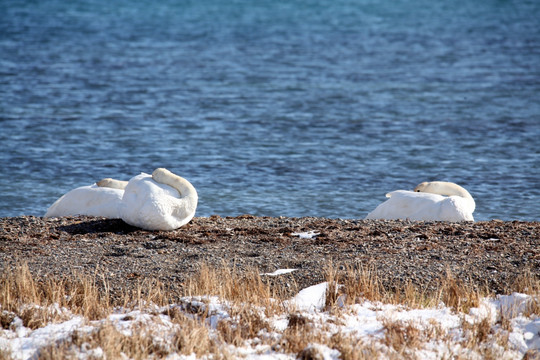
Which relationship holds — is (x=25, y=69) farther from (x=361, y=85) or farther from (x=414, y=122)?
(x=414, y=122)

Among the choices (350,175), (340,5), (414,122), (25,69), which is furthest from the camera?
(340,5)

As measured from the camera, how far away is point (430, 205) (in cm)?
1151

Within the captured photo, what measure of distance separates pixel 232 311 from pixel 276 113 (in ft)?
52.5

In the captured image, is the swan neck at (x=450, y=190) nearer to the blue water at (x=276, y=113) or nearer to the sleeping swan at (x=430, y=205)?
the sleeping swan at (x=430, y=205)

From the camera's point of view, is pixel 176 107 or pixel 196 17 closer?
pixel 176 107

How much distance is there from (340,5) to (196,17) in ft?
53.2

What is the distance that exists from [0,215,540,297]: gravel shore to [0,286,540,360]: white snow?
1.81 ft

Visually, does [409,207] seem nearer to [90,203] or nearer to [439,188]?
[439,188]

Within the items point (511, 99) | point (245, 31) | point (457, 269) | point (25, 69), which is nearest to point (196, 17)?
point (245, 31)

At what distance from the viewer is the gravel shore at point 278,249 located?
27.6ft

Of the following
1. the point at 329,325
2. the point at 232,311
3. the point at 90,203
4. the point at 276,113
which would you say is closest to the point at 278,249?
the point at 232,311

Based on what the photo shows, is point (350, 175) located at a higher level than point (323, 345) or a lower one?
lower

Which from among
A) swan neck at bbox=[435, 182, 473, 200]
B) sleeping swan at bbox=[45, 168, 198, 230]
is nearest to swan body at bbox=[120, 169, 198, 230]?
sleeping swan at bbox=[45, 168, 198, 230]

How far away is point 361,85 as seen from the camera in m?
27.8
